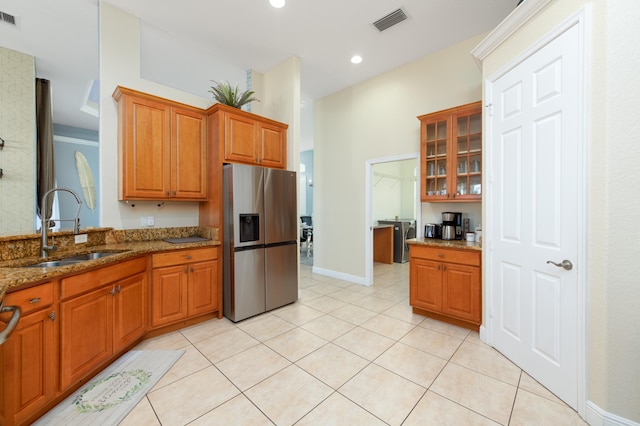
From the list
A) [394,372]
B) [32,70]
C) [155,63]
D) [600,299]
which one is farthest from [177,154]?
[600,299]

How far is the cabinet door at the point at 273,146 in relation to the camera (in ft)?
11.2

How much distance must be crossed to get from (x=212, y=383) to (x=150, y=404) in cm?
39

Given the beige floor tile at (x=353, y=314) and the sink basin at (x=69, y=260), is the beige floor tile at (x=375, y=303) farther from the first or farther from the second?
the sink basin at (x=69, y=260)

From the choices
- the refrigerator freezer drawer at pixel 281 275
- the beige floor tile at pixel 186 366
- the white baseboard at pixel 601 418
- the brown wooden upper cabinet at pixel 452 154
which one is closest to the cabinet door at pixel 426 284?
the brown wooden upper cabinet at pixel 452 154

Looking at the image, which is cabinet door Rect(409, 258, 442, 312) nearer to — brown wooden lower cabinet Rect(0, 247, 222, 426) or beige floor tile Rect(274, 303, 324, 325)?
beige floor tile Rect(274, 303, 324, 325)

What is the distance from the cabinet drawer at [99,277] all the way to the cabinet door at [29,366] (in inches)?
6.3

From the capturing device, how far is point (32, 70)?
3.56 metres

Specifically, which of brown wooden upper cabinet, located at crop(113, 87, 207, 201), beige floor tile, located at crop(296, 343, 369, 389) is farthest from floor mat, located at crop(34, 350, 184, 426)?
brown wooden upper cabinet, located at crop(113, 87, 207, 201)

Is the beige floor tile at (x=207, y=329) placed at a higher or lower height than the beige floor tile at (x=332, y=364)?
higher

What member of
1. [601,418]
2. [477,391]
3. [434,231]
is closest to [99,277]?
[477,391]

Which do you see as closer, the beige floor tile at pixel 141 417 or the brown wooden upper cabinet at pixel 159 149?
the beige floor tile at pixel 141 417

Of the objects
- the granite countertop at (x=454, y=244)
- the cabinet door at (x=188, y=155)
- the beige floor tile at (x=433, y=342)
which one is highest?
the cabinet door at (x=188, y=155)

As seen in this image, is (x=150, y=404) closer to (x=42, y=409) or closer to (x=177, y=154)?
(x=42, y=409)

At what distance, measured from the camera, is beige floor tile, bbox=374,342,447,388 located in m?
2.00
